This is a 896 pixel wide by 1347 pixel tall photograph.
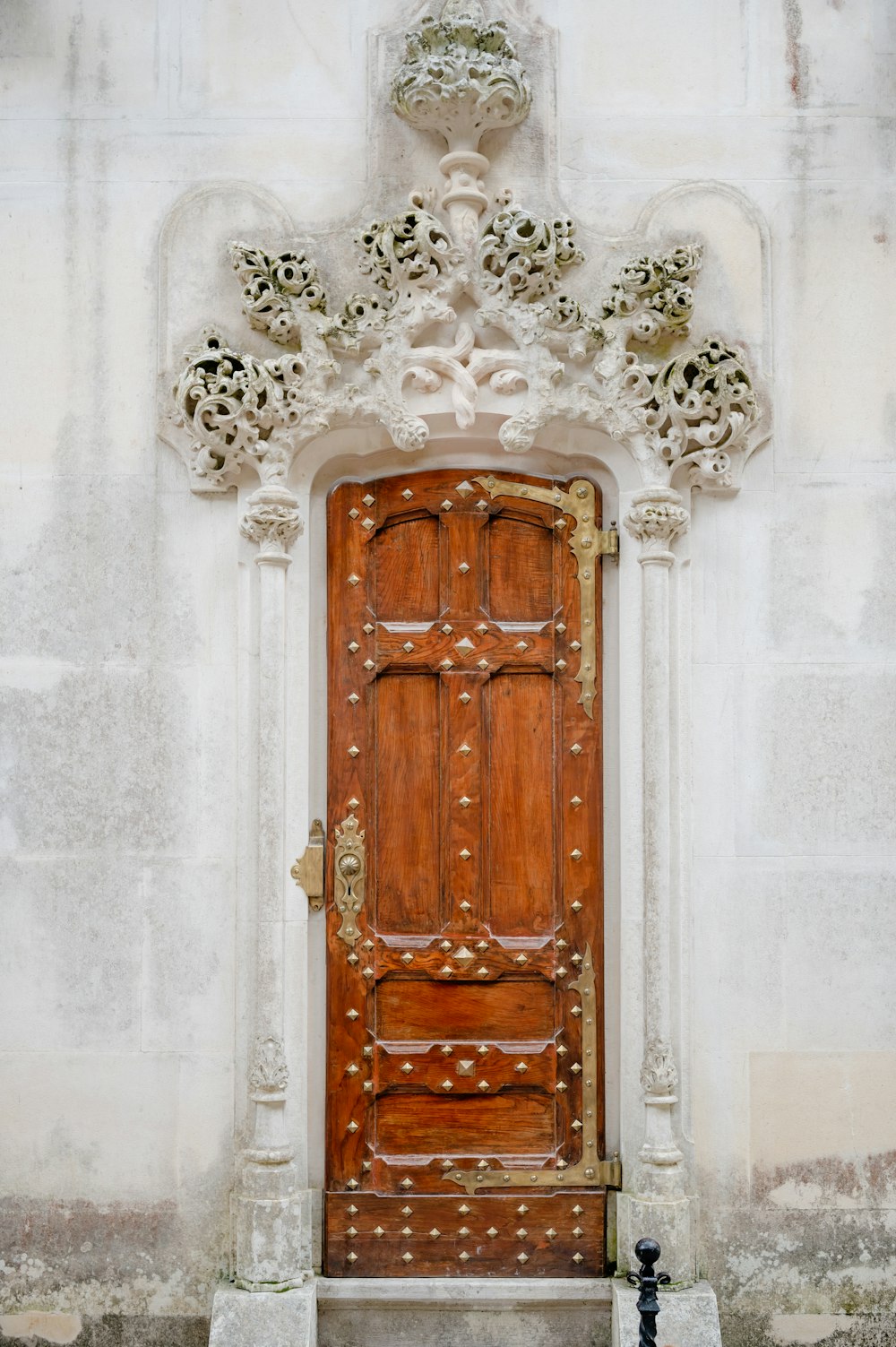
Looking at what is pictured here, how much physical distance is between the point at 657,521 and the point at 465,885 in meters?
1.39

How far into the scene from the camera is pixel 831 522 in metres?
4.20

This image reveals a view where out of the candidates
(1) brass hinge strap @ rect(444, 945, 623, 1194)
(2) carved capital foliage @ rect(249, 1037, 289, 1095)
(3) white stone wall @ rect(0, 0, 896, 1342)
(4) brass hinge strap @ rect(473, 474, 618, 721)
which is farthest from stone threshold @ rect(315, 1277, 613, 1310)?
(4) brass hinge strap @ rect(473, 474, 618, 721)

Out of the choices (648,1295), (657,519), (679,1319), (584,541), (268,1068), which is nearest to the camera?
(648,1295)

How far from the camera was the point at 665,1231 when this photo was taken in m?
3.93

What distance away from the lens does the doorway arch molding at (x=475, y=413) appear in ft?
13.3

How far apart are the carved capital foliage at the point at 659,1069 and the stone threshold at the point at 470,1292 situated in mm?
661

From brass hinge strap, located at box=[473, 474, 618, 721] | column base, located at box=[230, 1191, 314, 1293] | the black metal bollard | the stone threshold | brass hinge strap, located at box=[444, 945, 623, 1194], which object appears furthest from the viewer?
brass hinge strap, located at box=[473, 474, 618, 721]

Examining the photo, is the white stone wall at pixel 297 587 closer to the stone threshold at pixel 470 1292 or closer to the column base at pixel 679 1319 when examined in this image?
the column base at pixel 679 1319

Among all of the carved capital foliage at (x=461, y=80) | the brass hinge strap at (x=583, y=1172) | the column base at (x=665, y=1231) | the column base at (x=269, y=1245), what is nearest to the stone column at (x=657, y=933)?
the column base at (x=665, y=1231)

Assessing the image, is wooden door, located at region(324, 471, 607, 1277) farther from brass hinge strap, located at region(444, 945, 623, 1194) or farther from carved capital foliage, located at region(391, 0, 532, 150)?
carved capital foliage, located at region(391, 0, 532, 150)

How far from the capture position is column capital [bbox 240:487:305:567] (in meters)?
4.08

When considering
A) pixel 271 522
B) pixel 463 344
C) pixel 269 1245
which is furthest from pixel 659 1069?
pixel 463 344

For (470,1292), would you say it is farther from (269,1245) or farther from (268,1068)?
(268,1068)

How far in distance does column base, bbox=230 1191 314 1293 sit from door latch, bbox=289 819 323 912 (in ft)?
3.10
